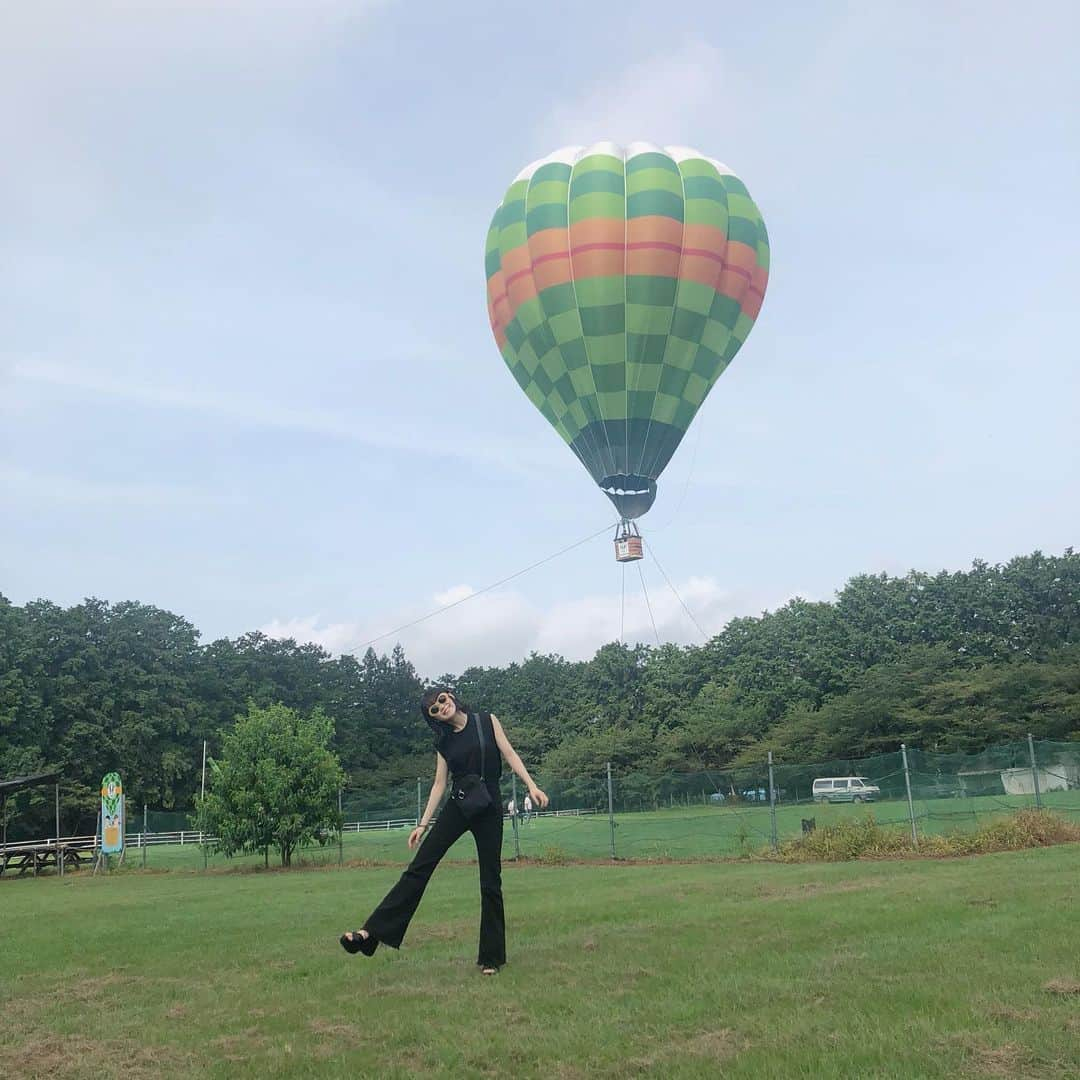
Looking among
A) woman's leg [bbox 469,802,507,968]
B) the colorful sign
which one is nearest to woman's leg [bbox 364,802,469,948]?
woman's leg [bbox 469,802,507,968]

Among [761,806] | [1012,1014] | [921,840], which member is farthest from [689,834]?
[1012,1014]

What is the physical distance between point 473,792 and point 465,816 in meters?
0.16

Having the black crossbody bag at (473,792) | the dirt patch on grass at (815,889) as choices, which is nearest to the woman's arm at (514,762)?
the black crossbody bag at (473,792)

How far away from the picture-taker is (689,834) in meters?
20.6

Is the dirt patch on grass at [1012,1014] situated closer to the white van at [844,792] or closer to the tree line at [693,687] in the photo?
the white van at [844,792]

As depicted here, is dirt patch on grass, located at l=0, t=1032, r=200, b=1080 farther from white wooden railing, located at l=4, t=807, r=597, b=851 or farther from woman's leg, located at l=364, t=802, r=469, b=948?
white wooden railing, located at l=4, t=807, r=597, b=851

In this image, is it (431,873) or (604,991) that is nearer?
(604,991)

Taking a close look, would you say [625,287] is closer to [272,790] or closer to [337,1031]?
[272,790]

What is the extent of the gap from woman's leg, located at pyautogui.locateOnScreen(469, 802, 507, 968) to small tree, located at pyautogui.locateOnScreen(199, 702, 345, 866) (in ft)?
59.8

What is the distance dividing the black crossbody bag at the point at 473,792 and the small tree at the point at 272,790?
1831cm

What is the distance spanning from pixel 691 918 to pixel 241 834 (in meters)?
17.8

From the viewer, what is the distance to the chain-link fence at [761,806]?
18.5 metres

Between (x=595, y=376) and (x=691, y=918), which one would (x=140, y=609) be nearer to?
(x=595, y=376)

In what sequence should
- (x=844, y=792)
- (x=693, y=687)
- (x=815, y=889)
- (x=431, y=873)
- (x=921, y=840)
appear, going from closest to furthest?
(x=431, y=873)
(x=815, y=889)
(x=921, y=840)
(x=844, y=792)
(x=693, y=687)
